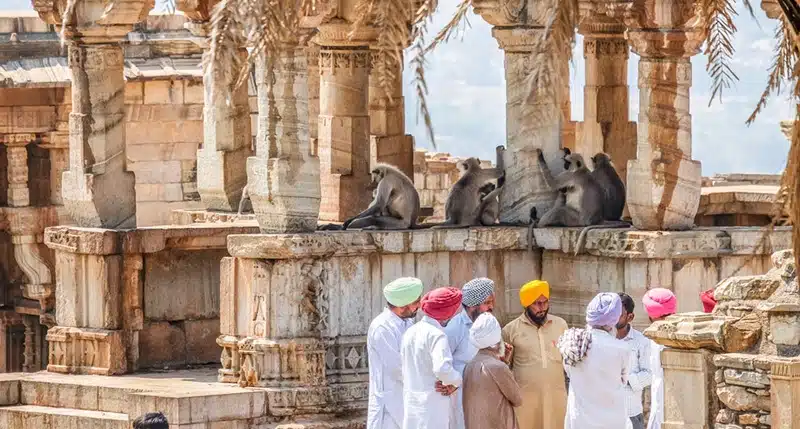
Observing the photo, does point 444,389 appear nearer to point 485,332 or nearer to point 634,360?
point 485,332

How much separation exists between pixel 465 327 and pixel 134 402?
3827 mm

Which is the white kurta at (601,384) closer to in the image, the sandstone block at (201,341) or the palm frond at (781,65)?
the palm frond at (781,65)

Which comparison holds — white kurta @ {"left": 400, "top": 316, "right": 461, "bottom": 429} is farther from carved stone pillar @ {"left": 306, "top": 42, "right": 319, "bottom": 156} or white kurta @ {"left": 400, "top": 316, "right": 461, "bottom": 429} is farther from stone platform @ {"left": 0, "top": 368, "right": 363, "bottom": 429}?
carved stone pillar @ {"left": 306, "top": 42, "right": 319, "bottom": 156}

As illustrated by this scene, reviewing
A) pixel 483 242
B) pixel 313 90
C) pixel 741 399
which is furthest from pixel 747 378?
pixel 313 90

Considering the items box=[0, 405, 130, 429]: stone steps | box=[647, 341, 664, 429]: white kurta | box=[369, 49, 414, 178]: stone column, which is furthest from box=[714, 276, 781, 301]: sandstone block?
box=[369, 49, 414, 178]: stone column

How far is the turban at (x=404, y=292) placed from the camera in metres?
17.1

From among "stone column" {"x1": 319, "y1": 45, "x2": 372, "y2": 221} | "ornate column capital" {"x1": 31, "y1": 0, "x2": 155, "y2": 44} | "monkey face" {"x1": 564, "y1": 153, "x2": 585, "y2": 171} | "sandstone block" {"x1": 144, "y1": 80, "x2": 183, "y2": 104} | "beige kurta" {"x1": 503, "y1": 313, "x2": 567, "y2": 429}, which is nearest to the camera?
"beige kurta" {"x1": 503, "y1": 313, "x2": 567, "y2": 429}

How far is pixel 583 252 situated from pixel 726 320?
4.83 meters

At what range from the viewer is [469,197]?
20984 millimetres

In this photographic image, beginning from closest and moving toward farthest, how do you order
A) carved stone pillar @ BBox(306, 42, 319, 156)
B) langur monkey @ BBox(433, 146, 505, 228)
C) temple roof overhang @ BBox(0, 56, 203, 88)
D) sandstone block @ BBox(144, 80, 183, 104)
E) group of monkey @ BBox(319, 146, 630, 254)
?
group of monkey @ BBox(319, 146, 630, 254) → langur monkey @ BBox(433, 146, 505, 228) → carved stone pillar @ BBox(306, 42, 319, 156) → temple roof overhang @ BBox(0, 56, 203, 88) → sandstone block @ BBox(144, 80, 183, 104)

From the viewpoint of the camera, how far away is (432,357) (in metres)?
16.5

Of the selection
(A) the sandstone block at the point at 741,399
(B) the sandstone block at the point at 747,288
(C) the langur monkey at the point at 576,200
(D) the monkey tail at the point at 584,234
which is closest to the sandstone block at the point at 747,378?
(A) the sandstone block at the point at 741,399

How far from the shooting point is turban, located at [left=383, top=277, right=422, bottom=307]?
56.2 feet

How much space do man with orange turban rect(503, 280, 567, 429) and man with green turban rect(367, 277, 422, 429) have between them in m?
0.64
